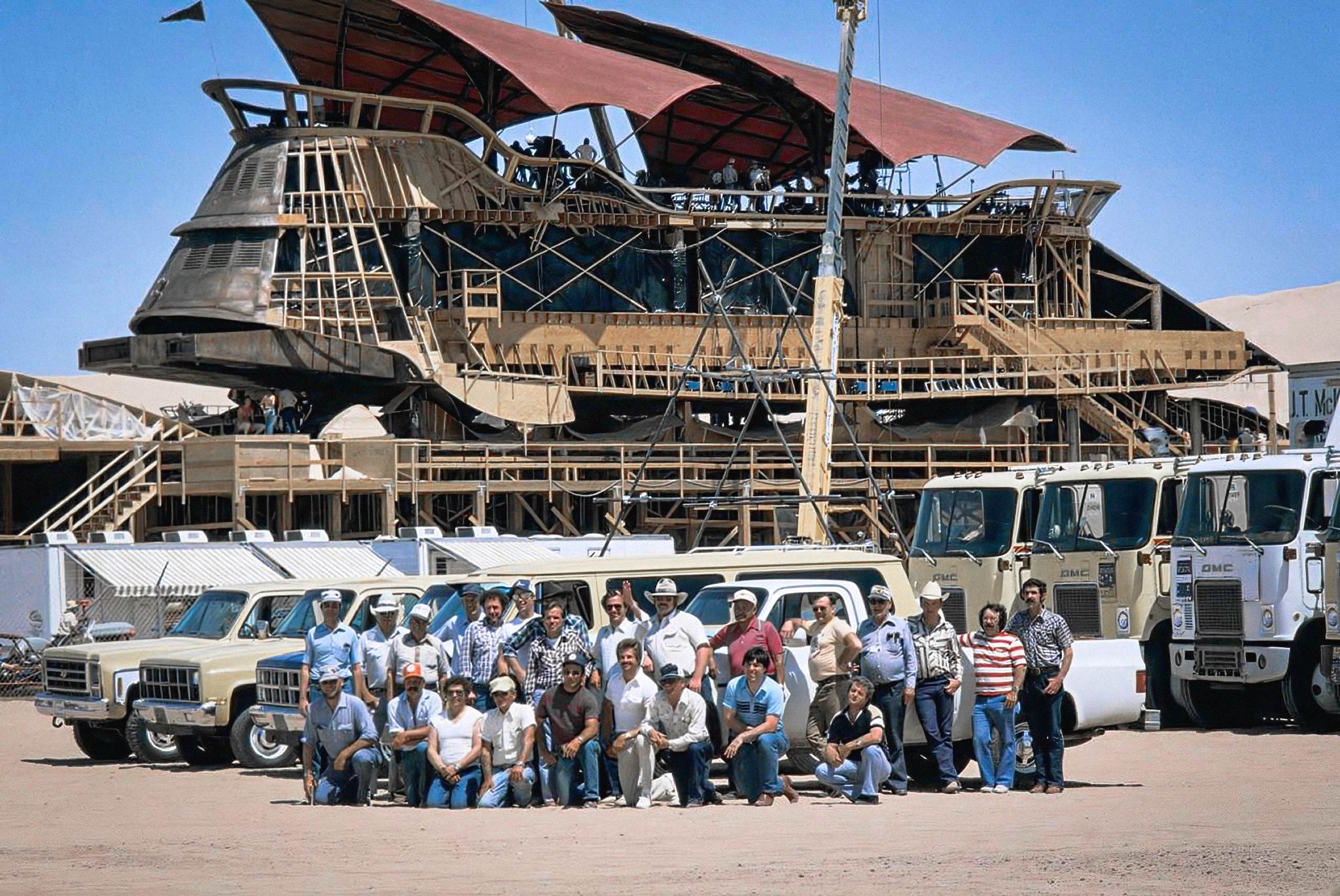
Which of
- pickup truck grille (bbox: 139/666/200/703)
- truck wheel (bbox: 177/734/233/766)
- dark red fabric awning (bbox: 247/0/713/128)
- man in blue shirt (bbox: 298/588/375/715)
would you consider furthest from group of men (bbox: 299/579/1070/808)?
dark red fabric awning (bbox: 247/0/713/128)

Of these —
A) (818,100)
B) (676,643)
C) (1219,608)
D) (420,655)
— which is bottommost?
(420,655)

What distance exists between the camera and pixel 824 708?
53.3 feet

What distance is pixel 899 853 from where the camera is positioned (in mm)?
12320

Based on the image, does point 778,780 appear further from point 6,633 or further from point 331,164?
point 331,164

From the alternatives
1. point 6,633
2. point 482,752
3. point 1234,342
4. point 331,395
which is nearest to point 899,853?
point 482,752

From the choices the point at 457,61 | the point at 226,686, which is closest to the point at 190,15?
the point at 457,61

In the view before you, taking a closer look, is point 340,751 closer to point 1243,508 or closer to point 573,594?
point 573,594

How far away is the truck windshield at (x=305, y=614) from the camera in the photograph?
2131 centimetres

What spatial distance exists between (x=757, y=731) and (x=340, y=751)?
351cm

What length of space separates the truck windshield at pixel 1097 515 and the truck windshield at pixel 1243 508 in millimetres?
1023

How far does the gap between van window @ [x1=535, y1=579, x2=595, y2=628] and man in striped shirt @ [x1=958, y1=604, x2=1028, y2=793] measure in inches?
153

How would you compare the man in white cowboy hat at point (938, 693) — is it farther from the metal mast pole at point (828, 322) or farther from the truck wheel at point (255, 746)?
the metal mast pole at point (828, 322)

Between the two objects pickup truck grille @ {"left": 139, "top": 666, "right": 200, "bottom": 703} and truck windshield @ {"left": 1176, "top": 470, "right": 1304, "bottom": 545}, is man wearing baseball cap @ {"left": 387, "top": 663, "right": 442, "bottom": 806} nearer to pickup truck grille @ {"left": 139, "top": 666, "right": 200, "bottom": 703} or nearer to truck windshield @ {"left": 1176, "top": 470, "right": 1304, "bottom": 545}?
pickup truck grille @ {"left": 139, "top": 666, "right": 200, "bottom": 703}

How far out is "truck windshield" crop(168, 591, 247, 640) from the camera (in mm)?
22156
